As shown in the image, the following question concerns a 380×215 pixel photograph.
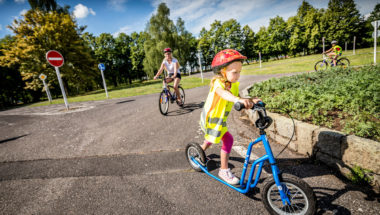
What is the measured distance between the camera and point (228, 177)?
2328mm

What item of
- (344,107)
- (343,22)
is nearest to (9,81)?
(344,107)

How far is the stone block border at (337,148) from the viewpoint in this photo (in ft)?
6.35

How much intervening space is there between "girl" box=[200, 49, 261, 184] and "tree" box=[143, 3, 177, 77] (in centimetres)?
3160

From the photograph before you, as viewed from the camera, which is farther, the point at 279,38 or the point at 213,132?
the point at 279,38

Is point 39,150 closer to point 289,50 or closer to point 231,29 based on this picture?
point 231,29

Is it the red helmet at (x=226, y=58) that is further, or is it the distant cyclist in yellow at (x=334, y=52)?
the distant cyclist in yellow at (x=334, y=52)

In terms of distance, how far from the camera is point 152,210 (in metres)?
2.00

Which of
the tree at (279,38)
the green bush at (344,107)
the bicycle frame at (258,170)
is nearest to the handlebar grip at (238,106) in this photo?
the bicycle frame at (258,170)

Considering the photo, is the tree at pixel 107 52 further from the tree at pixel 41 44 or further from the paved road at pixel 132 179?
the paved road at pixel 132 179

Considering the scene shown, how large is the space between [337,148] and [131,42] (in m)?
55.0

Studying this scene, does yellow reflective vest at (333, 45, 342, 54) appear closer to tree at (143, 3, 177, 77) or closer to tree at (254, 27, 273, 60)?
tree at (143, 3, 177, 77)

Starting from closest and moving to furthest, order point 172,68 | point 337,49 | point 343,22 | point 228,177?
point 228,177
point 172,68
point 337,49
point 343,22

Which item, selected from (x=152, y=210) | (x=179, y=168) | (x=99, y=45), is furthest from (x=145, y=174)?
(x=99, y=45)

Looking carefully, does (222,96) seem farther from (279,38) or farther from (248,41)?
(279,38)
